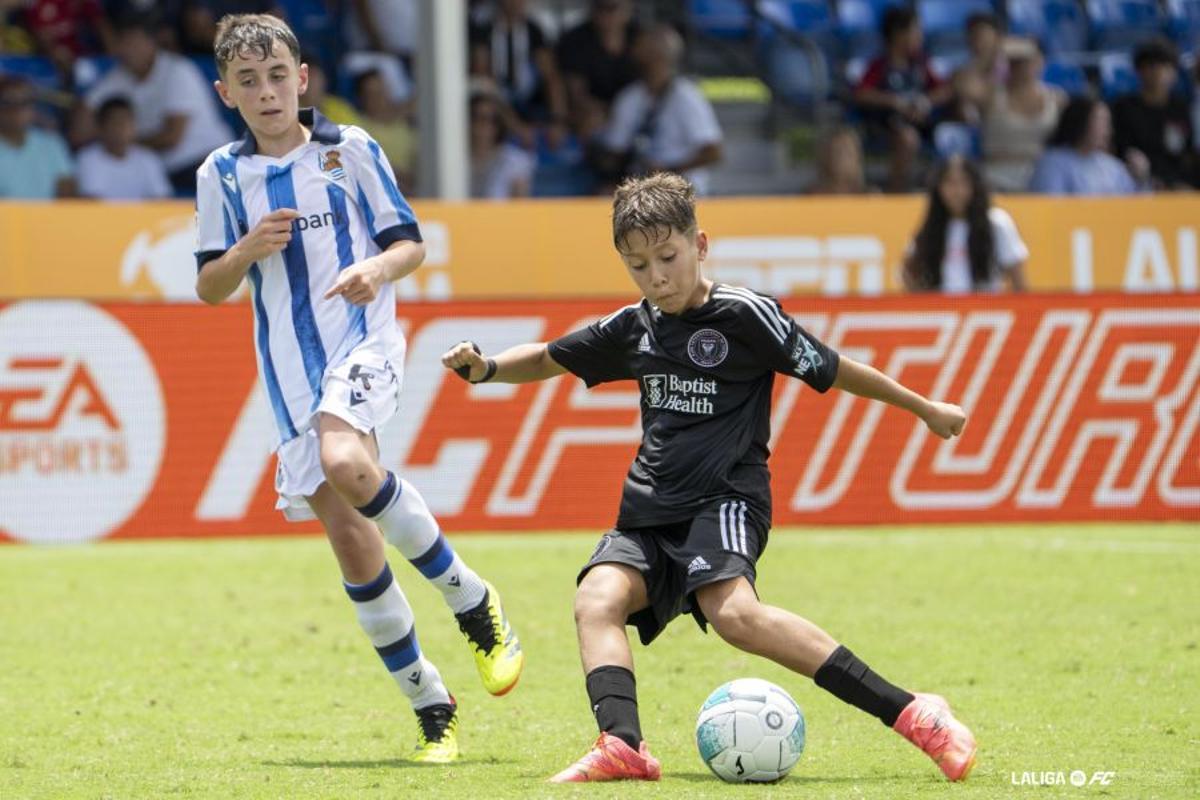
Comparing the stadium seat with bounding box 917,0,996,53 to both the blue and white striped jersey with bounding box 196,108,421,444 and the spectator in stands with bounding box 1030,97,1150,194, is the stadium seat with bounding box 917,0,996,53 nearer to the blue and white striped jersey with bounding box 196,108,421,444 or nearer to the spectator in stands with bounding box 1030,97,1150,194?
the spectator in stands with bounding box 1030,97,1150,194

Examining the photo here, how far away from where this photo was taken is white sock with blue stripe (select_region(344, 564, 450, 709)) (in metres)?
5.84

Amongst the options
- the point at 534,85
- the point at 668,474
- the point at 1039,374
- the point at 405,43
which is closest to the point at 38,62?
the point at 405,43

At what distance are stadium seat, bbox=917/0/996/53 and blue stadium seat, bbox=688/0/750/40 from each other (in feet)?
5.53

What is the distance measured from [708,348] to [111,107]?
9780 mm

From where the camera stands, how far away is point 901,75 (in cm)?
1725

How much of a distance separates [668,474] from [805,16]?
13702 mm

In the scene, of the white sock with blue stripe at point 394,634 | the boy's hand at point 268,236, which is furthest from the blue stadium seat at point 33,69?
the white sock with blue stripe at point 394,634

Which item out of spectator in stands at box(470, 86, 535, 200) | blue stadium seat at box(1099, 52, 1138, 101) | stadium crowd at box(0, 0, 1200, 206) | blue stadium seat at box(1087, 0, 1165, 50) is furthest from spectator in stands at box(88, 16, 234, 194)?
blue stadium seat at box(1087, 0, 1165, 50)

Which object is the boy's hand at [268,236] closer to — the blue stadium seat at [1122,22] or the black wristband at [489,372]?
the black wristband at [489,372]

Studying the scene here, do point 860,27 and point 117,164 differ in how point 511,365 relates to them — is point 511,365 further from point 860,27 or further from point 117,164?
point 860,27

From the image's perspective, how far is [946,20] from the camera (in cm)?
1877

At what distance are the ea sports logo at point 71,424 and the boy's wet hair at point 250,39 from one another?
5.66 meters

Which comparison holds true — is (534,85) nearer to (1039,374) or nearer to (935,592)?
(1039,374)

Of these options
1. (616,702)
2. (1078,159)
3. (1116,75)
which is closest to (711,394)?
(616,702)
